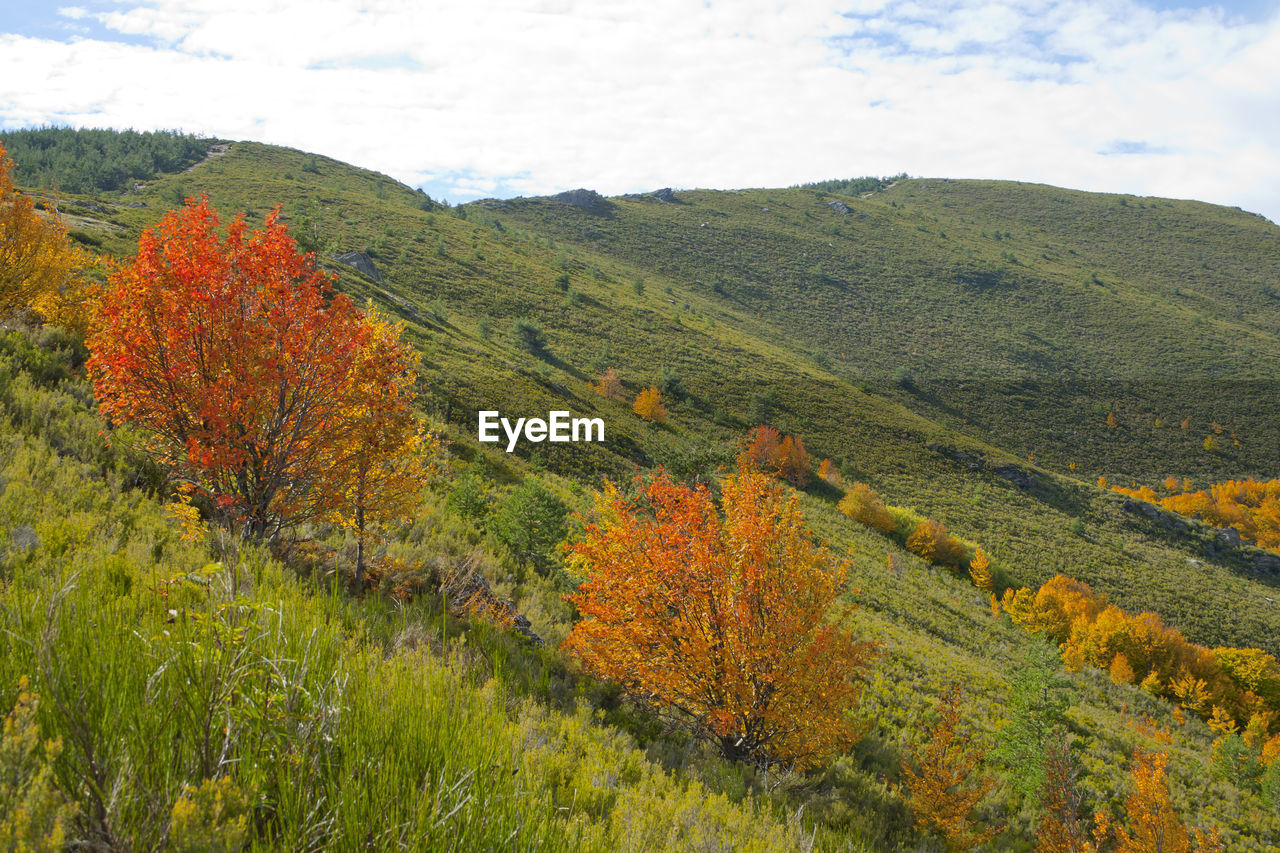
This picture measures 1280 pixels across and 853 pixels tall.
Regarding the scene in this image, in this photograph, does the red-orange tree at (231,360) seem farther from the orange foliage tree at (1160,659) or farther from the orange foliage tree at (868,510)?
the orange foliage tree at (868,510)

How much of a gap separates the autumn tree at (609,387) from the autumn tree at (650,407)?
256cm

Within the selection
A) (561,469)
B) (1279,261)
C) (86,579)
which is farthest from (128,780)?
(1279,261)

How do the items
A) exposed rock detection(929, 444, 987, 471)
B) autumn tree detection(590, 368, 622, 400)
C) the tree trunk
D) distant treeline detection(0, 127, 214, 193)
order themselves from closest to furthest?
the tree trunk, autumn tree detection(590, 368, 622, 400), exposed rock detection(929, 444, 987, 471), distant treeline detection(0, 127, 214, 193)

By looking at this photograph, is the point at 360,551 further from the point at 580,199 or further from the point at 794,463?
the point at 580,199

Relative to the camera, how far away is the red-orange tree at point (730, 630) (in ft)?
33.4

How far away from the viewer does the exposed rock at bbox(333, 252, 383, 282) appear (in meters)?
63.0

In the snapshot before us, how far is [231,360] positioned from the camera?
26.2ft

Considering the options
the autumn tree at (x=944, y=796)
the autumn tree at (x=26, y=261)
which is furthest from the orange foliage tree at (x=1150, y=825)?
the autumn tree at (x=26, y=261)

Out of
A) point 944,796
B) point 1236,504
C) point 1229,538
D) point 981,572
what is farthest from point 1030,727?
point 1236,504

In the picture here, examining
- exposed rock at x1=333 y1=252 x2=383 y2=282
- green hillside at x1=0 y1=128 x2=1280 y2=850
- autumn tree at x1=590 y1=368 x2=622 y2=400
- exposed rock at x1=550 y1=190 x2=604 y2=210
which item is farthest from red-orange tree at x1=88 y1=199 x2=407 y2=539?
exposed rock at x1=550 y1=190 x2=604 y2=210

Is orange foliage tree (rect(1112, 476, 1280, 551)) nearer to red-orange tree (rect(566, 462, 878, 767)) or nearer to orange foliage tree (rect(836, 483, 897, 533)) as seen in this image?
orange foliage tree (rect(836, 483, 897, 533))

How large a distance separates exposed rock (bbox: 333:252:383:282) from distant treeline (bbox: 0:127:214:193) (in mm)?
54844

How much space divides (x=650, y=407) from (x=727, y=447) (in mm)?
14641

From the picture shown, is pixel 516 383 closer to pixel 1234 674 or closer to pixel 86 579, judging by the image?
pixel 86 579
